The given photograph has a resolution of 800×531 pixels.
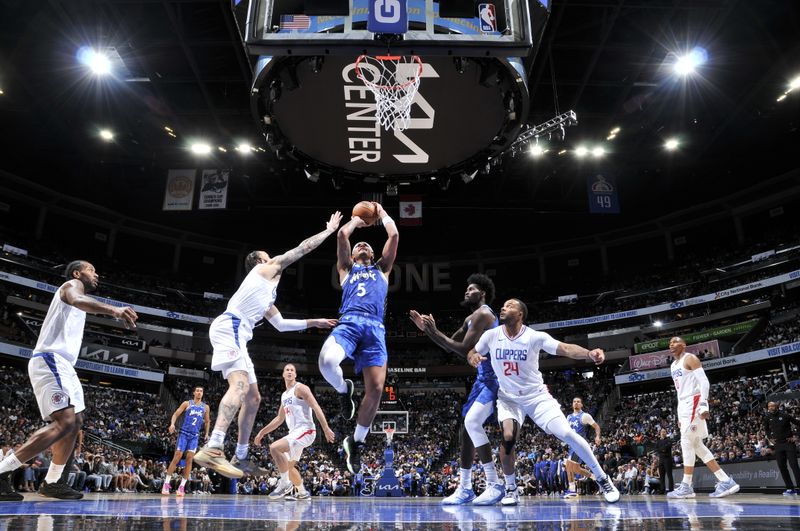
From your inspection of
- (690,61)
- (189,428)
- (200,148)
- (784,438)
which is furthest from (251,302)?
(200,148)

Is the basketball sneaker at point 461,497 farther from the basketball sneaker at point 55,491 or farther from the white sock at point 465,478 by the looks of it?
the basketball sneaker at point 55,491

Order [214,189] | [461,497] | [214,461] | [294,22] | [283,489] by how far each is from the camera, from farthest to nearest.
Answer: [214,189] → [283,489] → [294,22] → [461,497] → [214,461]

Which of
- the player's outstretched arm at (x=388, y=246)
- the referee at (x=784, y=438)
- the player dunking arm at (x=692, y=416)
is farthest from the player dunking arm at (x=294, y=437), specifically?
the referee at (x=784, y=438)

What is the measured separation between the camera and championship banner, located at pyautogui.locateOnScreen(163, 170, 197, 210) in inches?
901

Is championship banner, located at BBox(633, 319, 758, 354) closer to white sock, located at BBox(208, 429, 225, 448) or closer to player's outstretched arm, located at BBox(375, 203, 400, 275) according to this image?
player's outstretched arm, located at BBox(375, 203, 400, 275)

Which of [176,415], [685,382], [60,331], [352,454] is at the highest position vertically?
[60,331]

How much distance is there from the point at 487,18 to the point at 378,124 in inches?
203

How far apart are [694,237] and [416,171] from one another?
1114 inches

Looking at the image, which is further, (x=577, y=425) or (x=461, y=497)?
(x=577, y=425)

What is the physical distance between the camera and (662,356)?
29844 mm

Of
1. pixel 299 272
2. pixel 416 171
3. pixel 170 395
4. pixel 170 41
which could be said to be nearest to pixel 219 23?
pixel 170 41

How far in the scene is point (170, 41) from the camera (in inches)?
700

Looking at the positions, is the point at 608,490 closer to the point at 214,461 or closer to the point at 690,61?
the point at 214,461

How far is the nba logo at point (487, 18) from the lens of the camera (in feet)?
22.9
